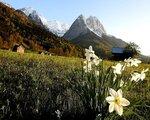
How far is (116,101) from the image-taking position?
6.00 meters

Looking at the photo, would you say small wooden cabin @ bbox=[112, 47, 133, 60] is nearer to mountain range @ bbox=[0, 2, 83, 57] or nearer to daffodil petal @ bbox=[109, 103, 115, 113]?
mountain range @ bbox=[0, 2, 83, 57]

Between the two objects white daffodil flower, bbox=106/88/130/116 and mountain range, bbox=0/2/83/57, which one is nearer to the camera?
white daffodil flower, bbox=106/88/130/116

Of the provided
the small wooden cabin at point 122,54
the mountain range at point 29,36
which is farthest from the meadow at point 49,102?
the mountain range at point 29,36

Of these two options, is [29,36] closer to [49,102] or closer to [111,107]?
[49,102]

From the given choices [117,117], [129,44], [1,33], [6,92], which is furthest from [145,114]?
[129,44]

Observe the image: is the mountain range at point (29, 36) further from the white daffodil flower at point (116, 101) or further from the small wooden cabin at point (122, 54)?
the white daffodil flower at point (116, 101)

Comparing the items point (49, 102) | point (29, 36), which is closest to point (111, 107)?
point (49, 102)

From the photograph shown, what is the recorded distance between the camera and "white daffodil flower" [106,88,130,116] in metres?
5.95

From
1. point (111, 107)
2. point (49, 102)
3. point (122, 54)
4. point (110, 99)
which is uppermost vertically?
point (122, 54)

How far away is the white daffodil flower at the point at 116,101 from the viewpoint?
5.95 meters

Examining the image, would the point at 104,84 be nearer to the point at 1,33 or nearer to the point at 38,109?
the point at 38,109

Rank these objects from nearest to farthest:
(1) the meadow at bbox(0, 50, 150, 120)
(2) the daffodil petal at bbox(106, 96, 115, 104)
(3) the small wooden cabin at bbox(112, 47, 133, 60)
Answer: (2) the daffodil petal at bbox(106, 96, 115, 104) → (1) the meadow at bbox(0, 50, 150, 120) → (3) the small wooden cabin at bbox(112, 47, 133, 60)

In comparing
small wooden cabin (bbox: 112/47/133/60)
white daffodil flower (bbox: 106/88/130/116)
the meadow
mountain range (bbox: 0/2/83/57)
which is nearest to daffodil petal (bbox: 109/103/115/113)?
white daffodil flower (bbox: 106/88/130/116)

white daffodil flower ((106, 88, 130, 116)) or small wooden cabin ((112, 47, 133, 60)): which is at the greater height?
small wooden cabin ((112, 47, 133, 60))
